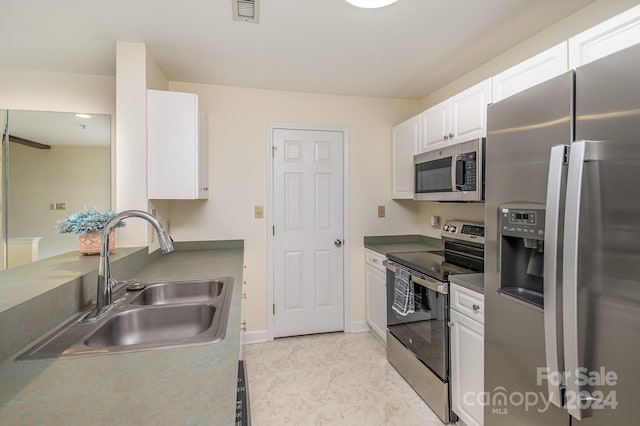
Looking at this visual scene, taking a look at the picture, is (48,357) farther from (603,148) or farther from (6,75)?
(6,75)

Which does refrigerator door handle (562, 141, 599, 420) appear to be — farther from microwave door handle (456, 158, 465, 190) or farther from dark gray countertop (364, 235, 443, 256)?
dark gray countertop (364, 235, 443, 256)

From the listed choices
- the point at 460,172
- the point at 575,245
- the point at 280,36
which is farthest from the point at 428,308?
the point at 280,36

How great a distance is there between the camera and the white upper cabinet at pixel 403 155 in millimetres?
2699

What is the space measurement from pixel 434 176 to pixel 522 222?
1140 millimetres

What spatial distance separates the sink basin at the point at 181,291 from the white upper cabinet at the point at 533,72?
1.88 m

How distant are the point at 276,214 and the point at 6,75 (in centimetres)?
240

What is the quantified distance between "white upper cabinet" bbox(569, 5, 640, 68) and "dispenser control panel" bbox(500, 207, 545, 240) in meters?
0.64

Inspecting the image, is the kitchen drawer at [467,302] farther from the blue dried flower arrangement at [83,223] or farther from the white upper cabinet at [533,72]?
the blue dried flower arrangement at [83,223]

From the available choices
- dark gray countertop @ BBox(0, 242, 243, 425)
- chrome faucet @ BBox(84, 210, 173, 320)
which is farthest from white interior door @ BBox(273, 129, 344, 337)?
dark gray countertop @ BBox(0, 242, 243, 425)

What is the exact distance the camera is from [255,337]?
2867mm

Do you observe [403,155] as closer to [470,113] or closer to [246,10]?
[470,113]

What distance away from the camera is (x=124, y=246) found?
6.75 feet

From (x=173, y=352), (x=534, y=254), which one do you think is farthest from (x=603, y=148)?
(x=173, y=352)

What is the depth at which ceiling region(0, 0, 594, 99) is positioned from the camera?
167 cm
